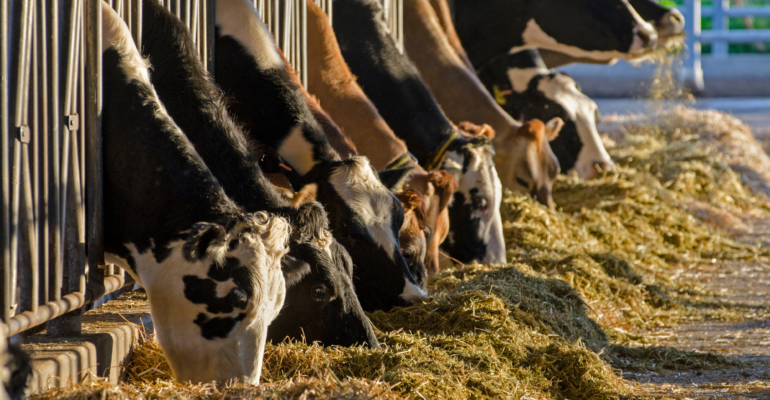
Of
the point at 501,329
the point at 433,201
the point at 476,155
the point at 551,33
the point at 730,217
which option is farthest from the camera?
the point at 551,33

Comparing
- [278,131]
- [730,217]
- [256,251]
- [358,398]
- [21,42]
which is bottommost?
[730,217]

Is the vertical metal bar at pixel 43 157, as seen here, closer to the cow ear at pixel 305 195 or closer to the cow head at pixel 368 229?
the cow ear at pixel 305 195

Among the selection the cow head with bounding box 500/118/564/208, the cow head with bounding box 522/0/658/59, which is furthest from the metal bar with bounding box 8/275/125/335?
the cow head with bounding box 522/0/658/59

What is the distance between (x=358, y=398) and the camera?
2.37 m

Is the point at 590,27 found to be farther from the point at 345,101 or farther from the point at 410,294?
the point at 410,294

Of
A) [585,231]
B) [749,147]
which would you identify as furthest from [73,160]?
[749,147]

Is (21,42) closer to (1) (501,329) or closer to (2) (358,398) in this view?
(2) (358,398)

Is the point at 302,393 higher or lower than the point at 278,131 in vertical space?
lower

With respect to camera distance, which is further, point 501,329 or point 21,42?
point 501,329

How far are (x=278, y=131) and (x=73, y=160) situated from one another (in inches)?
56.6

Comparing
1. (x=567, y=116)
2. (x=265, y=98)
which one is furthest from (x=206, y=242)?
(x=567, y=116)

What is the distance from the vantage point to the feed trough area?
274 cm

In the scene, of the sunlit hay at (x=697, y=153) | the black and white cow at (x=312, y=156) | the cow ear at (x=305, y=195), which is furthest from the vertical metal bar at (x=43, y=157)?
the sunlit hay at (x=697, y=153)

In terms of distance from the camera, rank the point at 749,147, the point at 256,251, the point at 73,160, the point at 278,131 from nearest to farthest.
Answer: the point at 256,251 < the point at 73,160 < the point at 278,131 < the point at 749,147
